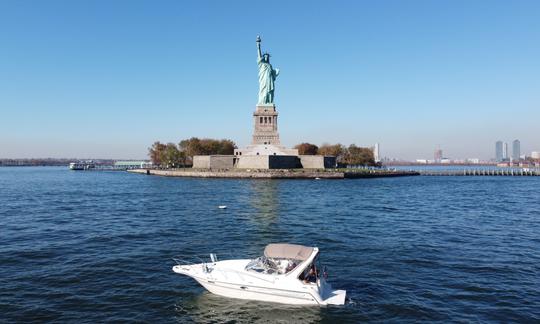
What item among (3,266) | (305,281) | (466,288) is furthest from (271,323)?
(3,266)

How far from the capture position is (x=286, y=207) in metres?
43.1

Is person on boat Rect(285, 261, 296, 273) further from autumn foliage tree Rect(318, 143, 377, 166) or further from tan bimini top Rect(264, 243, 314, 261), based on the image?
autumn foliage tree Rect(318, 143, 377, 166)

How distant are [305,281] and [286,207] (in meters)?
27.4

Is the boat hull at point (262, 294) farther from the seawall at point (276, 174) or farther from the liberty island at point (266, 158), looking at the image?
the liberty island at point (266, 158)

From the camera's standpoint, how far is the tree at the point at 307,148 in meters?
156

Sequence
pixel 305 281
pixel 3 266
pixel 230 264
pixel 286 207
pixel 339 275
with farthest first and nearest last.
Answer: pixel 286 207, pixel 3 266, pixel 339 275, pixel 230 264, pixel 305 281

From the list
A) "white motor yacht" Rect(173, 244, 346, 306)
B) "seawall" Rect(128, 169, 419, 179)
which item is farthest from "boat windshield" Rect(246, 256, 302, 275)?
"seawall" Rect(128, 169, 419, 179)

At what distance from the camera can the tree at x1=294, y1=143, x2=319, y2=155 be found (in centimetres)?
15612

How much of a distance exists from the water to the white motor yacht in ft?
1.50

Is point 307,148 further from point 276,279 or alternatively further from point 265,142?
point 276,279

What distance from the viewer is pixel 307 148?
158m

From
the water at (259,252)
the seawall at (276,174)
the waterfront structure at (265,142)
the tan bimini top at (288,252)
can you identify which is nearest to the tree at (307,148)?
the waterfront structure at (265,142)

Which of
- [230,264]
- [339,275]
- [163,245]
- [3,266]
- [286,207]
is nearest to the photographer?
[230,264]

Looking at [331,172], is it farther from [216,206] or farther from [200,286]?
[200,286]
